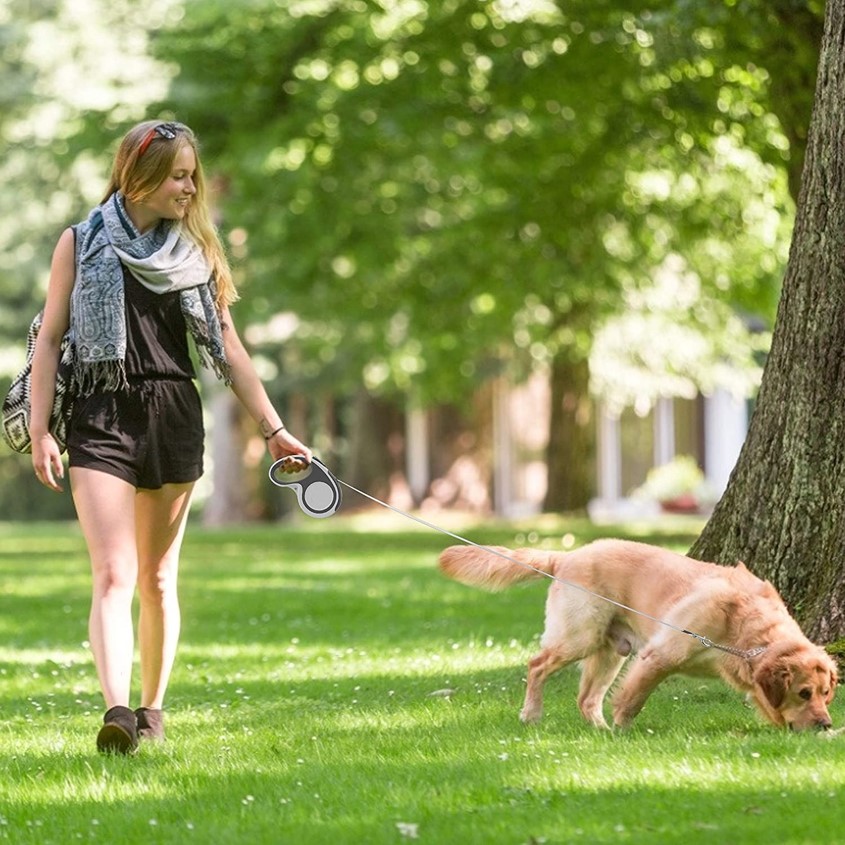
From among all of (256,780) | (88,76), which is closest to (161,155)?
(256,780)

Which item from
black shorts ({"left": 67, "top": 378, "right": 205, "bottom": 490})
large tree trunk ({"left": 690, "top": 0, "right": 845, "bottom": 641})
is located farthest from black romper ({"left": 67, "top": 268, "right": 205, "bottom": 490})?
large tree trunk ({"left": 690, "top": 0, "right": 845, "bottom": 641})

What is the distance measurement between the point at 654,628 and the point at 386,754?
1.18 m

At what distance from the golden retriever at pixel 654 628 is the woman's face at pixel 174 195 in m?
1.82

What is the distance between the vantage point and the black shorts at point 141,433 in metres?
6.16

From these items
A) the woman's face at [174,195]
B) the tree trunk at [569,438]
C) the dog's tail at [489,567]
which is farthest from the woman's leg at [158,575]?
the tree trunk at [569,438]

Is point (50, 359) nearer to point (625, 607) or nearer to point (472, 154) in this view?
point (625, 607)

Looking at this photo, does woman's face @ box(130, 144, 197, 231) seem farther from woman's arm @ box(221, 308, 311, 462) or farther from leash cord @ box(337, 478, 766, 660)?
leash cord @ box(337, 478, 766, 660)

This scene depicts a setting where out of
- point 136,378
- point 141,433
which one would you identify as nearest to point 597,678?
point 141,433

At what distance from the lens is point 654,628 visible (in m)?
6.60

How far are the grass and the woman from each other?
52 cm

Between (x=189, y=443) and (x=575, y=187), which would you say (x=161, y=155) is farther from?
(x=575, y=187)

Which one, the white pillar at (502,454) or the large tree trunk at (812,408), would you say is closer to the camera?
the large tree trunk at (812,408)

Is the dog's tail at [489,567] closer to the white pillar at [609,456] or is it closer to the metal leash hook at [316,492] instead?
the metal leash hook at [316,492]

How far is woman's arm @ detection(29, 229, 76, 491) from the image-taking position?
6137mm
